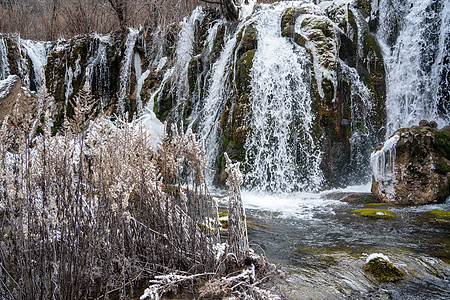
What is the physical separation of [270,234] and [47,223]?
125 inches

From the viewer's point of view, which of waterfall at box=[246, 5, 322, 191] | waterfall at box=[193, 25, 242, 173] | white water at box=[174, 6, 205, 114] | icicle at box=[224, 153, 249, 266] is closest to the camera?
icicle at box=[224, 153, 249, 266]

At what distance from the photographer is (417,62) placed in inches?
340

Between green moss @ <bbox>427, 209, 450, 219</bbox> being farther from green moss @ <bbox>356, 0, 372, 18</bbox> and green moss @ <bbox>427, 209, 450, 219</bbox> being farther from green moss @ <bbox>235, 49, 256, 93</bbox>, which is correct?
green moss @ <bbox>356, 0, 372, 18</bbox>

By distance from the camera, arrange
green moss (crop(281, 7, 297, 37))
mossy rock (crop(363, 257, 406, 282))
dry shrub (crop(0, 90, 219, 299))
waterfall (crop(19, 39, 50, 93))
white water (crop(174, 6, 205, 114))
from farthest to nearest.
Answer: waterfall (crop(19, 39, 50, 93)) → white water (crop(174, 6, 205, 114)) → green moss (crop(281, 7, 297, 37)) → mossy rock (crop(363, 257, 406, 282)) → dry shrub (crop(0, 90, 219, 299))

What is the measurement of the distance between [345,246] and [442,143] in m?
4.00

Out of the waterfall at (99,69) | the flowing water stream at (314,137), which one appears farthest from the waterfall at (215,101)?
the waterfall at (99,69)

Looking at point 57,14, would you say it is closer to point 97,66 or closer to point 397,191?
point 97,66

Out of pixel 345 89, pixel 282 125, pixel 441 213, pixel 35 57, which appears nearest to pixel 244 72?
pixel 282 125

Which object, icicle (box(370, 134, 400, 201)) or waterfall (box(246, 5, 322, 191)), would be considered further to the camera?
waterfall (box(246, 5, 322, 191))

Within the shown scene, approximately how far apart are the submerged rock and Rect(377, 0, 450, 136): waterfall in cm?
622

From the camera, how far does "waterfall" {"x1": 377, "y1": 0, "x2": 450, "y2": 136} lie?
8.14m

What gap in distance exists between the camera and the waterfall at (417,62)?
8141 millimetres

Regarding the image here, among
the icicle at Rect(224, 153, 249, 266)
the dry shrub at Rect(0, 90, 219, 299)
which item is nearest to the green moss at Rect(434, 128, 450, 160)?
the icicle at Rect(224, 153, 249, 266)

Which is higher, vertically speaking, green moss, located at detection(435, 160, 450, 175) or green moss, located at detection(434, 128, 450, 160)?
green moss, located at detection(434, 128, 450, 160)
